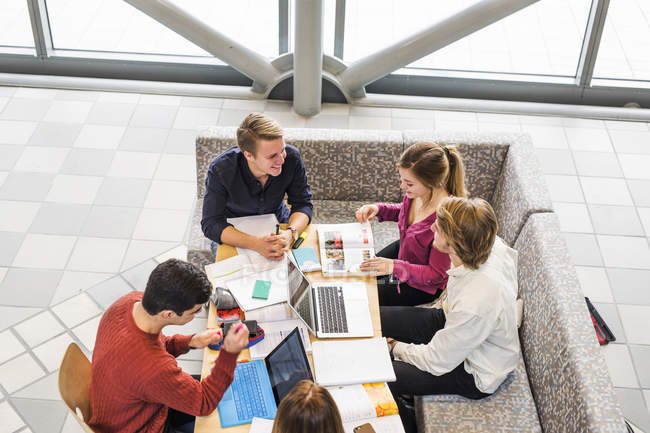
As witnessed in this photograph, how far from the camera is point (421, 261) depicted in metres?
3.20

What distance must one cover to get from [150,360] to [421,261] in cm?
151

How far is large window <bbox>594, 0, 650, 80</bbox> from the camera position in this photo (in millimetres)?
5629

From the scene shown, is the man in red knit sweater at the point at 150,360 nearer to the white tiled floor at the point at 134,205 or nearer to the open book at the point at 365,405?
the open book at the point at 365,405

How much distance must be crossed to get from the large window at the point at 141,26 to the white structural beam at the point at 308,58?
658 mm

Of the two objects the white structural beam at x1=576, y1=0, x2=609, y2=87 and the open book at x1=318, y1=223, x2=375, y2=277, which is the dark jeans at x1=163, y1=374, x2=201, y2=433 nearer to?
the open book at x1=318, y1=223, x2=375, y2=277

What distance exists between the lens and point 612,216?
4.77m

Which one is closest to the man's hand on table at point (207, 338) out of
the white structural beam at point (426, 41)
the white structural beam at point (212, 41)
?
the white structural beam at point (212, 41)

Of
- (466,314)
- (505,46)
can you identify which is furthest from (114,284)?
(505,46)

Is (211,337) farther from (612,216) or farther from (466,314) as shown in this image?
(612,216)

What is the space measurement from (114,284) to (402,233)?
1967mm

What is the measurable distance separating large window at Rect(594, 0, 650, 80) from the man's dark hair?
15.9 ft

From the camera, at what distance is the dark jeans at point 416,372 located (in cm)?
282

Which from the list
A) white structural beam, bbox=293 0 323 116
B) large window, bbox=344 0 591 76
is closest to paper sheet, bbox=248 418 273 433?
white structural beam, bbox=293 0 323 116

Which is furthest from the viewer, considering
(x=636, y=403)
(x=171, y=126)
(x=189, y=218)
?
(x=171, y=126)
